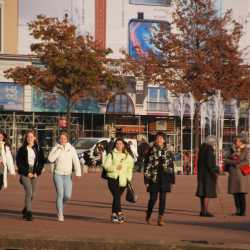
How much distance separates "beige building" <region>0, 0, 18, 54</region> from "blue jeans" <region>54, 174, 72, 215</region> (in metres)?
38.3

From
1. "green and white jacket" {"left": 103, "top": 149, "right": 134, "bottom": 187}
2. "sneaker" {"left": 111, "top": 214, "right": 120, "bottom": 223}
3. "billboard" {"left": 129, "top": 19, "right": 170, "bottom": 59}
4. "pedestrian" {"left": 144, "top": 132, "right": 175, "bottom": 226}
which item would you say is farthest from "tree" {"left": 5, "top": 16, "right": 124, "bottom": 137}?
"pedestrian" {"left": 144, "top": 132, "right": 175, "bottom": 226}

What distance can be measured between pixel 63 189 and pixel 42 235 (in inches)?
136

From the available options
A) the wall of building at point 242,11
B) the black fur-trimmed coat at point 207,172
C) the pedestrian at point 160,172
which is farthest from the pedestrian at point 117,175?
the wall of building at point 242,11

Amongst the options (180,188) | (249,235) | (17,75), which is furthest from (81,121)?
(249,235)

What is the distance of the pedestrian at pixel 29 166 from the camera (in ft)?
54.0

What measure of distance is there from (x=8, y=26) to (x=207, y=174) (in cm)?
3838

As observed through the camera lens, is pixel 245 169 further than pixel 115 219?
Yes

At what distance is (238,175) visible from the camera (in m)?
18.5

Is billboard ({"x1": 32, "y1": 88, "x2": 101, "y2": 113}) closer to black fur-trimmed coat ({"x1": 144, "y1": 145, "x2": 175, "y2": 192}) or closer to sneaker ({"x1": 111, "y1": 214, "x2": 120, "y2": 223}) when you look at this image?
Result: sneaker ({"x1": 111, "y1": 214, "x2": 120, "y2": 223})

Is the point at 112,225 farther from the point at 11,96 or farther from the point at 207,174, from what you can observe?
the point at 11,96

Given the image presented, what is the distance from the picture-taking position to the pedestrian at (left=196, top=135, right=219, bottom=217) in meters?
17.8

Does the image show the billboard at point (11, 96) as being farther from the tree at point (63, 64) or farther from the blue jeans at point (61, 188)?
the blue jeans at point (61, 188)

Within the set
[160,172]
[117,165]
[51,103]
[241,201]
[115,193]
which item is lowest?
[241,201]

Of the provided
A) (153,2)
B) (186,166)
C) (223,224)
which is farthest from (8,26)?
(223,224)
